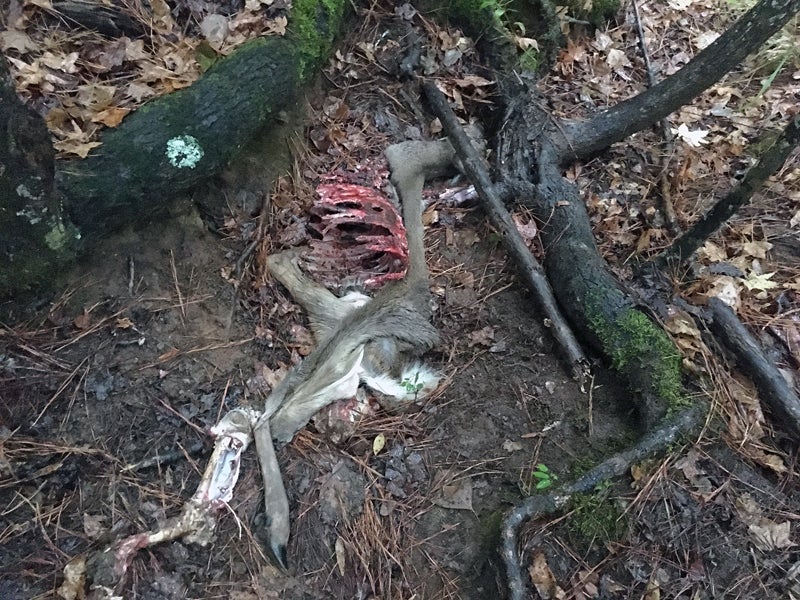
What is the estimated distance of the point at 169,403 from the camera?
300 cm

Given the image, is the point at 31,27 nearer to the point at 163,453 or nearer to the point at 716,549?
the point at 163,453

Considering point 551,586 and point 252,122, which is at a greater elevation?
point 252,122

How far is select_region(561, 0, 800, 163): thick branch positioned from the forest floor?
3.00 ft

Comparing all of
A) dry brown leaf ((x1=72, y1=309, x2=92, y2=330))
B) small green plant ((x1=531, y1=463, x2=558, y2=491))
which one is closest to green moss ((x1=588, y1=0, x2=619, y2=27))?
small green plant ((x1=531, y1=463, x2=558, y2=491))

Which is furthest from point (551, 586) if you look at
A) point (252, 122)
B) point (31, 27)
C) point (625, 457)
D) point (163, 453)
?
point (31, 27)

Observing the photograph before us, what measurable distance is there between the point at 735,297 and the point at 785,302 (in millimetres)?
366

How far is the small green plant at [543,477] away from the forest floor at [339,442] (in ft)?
0.03

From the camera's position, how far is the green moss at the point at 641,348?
3.18 meters

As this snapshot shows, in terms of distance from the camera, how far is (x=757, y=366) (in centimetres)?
336

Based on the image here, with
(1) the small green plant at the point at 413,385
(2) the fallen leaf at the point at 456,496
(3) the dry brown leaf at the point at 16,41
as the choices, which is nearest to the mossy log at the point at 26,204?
(3) the dry brown leaf at the point at 16,41

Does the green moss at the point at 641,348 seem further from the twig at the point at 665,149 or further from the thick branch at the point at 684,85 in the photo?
the thick branch at the point at 684,85

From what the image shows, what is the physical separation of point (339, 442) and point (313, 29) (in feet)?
8.26

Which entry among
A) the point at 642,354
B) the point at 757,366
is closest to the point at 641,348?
the point at 642,354

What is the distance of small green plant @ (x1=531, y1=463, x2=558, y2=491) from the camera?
9.89 feet
